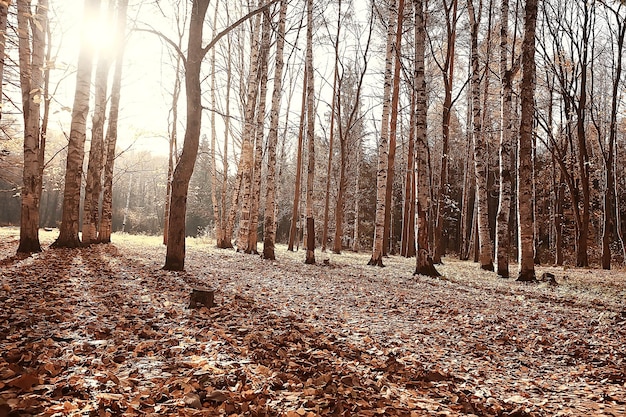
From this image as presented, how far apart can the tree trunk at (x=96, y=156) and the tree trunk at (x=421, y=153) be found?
28.9ft

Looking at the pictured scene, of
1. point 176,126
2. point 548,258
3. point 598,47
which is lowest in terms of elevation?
point 548,258

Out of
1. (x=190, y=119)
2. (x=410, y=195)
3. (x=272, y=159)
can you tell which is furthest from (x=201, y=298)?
(x=410, y=195)

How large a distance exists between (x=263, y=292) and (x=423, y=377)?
10.8 ft

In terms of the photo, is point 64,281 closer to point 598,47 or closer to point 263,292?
point 263,292

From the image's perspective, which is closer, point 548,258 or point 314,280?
point 314,280

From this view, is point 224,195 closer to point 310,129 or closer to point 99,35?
point 310,129

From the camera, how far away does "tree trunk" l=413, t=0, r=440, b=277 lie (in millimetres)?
9523

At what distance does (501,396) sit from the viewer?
9.22 ft

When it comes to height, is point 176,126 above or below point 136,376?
above

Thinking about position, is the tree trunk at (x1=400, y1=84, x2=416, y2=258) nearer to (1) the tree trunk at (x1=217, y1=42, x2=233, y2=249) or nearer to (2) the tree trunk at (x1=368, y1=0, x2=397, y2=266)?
(2) the tree trunk at (x1=368, y1=0, x2=397, y2=266)

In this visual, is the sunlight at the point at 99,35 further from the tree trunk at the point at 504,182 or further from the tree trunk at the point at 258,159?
the tree trunk at the point at 504,182

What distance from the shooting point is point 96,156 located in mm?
10805

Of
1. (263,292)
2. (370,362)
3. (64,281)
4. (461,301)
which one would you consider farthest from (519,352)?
Result: (64,281)

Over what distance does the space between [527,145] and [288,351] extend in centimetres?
856
